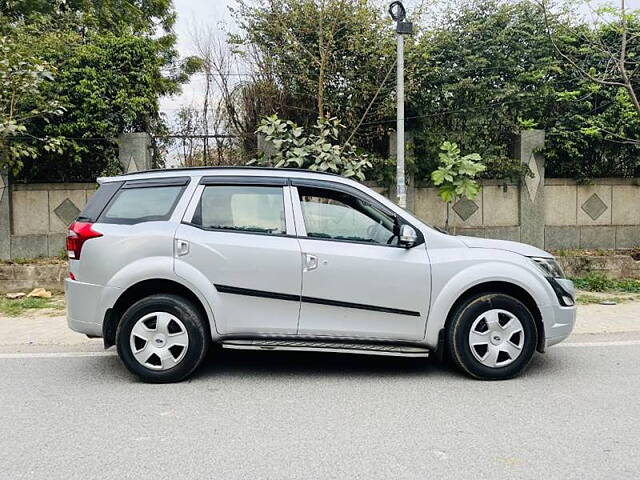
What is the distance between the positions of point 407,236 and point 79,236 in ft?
9.39

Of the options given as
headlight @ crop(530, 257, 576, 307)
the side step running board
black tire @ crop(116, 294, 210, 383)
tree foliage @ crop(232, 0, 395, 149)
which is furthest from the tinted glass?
tree foliage @ crop(232, 0, 395, 149)

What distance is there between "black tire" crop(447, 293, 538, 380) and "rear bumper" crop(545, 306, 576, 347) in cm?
14

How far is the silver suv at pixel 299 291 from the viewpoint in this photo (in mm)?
5117

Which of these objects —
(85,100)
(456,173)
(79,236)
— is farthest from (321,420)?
(85,100)

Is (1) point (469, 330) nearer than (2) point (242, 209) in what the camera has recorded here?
Yes

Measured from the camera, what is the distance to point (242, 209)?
5.37 m

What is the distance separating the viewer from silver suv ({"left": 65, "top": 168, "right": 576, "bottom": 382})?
201 inches

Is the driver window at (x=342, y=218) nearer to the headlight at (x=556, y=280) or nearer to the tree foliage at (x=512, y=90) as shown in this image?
the headlight at (x=556, y=280)

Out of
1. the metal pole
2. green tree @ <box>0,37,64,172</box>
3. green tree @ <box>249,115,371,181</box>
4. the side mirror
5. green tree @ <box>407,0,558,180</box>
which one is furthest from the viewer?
green tree @ <box>407,0,558,180</box>

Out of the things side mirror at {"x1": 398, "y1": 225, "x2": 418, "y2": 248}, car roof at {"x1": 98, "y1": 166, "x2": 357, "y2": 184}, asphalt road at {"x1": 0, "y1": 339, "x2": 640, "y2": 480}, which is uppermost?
car roof at {"x1": 98, "y1": 166, "x2": 357, "y2": 184}

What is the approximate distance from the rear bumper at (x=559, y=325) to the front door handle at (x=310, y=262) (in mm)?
2102

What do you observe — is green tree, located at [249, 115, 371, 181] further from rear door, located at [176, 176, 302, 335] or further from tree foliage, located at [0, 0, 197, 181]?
rear door, located at [176, 176, 302, 335]

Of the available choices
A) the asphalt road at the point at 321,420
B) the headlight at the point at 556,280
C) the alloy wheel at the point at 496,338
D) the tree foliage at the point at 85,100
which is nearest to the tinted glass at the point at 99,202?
the asphalt road at the point at 321,420

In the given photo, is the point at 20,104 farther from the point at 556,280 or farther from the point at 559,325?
the point at 559,325
